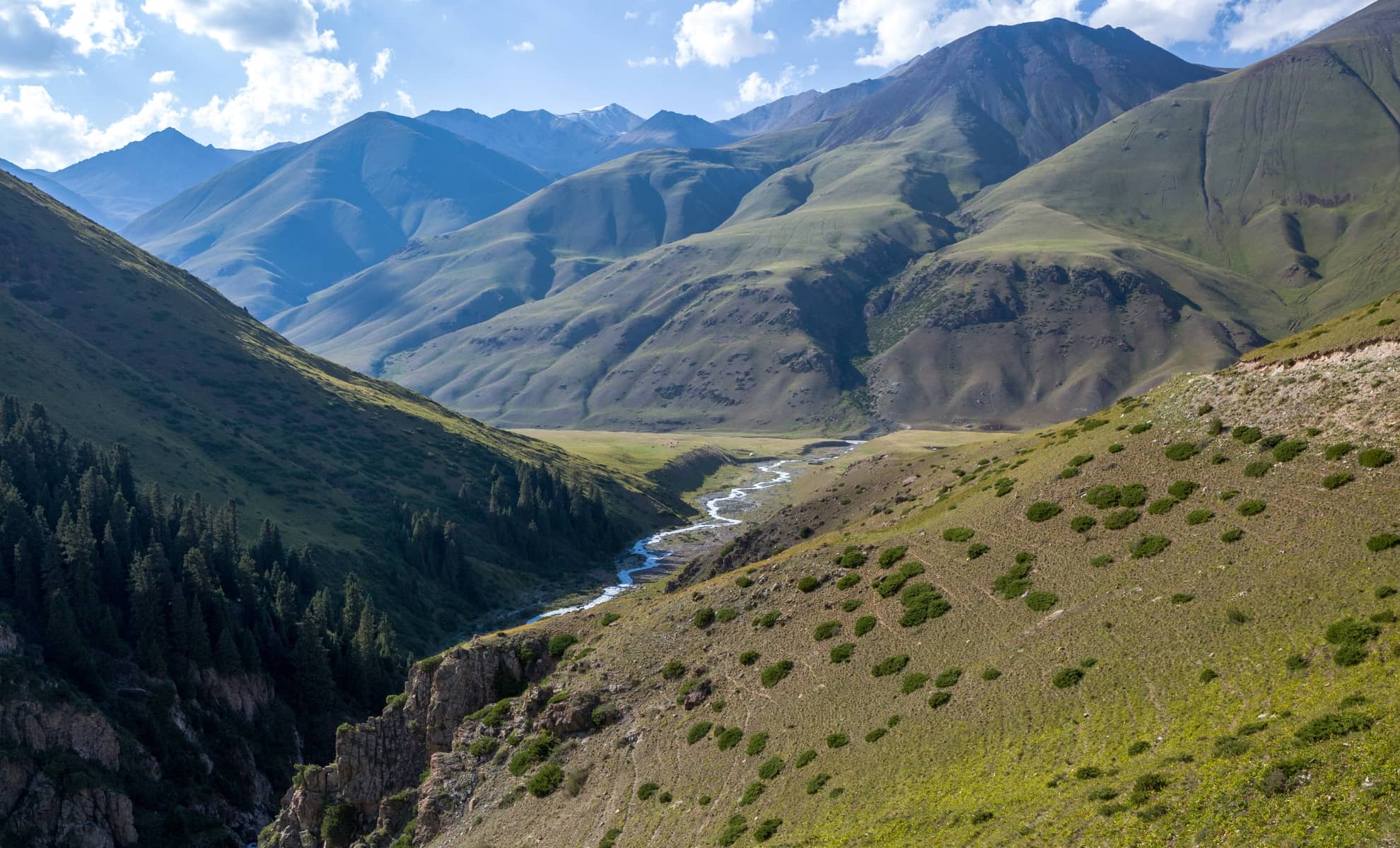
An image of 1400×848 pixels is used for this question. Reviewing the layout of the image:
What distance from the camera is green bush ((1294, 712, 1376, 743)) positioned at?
28641 mm

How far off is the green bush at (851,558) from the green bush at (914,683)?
16.1 meters

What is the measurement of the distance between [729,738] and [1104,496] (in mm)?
28590

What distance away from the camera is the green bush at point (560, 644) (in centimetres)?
7119

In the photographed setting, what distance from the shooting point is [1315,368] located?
183ft

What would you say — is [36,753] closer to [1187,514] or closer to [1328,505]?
[1187,514]

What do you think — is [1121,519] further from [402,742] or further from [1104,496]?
[402,742]

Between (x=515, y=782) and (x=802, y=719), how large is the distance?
2087 centimetres

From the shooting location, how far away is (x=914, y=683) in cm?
4791

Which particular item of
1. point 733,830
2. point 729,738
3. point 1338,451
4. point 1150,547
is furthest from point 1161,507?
point 733,830

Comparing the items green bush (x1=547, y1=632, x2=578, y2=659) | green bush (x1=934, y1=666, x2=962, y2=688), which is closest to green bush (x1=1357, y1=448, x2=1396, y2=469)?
green bush (x1=934, y1=666, x2=962, y2=688)

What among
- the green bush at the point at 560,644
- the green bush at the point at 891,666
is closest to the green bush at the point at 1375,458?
the green bush at the point at 891,666

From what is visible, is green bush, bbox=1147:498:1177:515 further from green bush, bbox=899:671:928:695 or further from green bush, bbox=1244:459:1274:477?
green bush, bbox=899:671:928:695

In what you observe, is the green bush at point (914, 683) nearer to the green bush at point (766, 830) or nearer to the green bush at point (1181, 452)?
the green bush at point (766, 830)

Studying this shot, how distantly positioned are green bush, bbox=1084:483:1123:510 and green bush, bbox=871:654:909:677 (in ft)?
55.2
